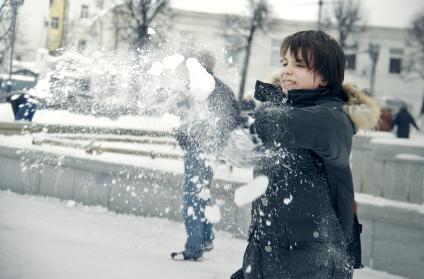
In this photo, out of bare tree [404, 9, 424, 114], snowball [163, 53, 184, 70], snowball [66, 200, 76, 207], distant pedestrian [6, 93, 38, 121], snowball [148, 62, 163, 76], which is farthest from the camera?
bare tree [404, 9, 424, 114]

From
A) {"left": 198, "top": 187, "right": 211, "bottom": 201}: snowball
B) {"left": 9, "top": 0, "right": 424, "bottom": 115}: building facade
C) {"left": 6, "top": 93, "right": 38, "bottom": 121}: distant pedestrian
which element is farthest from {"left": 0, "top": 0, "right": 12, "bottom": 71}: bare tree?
{"left": 9, "top": 0, "right": 424, "bottom": 115}: building facade

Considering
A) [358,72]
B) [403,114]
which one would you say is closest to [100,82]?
[403,114]

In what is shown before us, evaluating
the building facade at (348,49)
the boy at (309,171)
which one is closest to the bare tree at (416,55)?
the building facade at (348,49)

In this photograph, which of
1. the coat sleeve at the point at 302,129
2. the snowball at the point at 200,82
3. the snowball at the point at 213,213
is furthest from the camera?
the snowball at the point at 213,213

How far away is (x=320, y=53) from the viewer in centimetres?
187

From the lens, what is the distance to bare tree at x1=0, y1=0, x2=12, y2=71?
4.33 meters

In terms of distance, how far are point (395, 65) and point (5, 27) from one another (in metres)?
34.0

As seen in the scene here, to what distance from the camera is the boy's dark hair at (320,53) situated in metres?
1.87

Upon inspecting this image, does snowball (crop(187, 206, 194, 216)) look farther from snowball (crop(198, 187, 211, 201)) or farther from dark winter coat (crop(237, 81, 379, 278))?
dark winter coat (crop(237, 81, 379, 278))

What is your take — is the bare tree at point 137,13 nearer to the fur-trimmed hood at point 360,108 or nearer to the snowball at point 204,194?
the snowball at point 204,194

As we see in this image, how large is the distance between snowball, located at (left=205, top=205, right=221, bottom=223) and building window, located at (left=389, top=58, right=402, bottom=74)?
34165 mm

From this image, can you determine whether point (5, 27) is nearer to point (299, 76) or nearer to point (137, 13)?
point (299, 76)

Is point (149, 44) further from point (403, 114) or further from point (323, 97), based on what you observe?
point (403, 114)

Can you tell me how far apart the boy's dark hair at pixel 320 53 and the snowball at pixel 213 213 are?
2.47m
